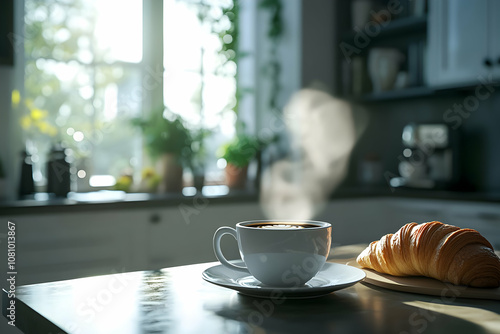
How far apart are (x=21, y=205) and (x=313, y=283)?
174 centimetres

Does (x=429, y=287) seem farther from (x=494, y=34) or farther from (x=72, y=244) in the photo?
(x=494, y=34)

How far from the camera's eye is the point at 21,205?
2.19 metres

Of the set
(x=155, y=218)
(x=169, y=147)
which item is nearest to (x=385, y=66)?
(x=169, y=147)

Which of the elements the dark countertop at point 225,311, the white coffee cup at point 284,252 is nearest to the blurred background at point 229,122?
the dark countertop at point 225,311

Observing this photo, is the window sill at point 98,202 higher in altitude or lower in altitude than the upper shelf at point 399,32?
lower

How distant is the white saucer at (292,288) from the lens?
70cm

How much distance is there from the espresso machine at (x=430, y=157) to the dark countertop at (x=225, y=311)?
2440 millimetres

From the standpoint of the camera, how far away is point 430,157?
3.13 meters

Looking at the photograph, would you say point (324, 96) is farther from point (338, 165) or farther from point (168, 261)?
point (168, 261)

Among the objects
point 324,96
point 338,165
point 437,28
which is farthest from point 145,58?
point 437,28

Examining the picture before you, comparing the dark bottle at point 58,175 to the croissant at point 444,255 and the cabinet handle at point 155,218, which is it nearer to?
the cabinet handle at point 155,218

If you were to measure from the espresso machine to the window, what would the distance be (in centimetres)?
119

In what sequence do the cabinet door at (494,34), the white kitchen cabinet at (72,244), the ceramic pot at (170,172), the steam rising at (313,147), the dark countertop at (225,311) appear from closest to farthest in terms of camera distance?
the dark countertop at (225,311)
the white kitchen cabinet at (72,244)
the cabinet door at (494,34)
the ceramic pot at (170,172)
the steam rising at (313,147)

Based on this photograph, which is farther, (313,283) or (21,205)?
(21,205)
